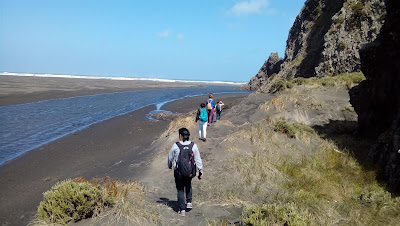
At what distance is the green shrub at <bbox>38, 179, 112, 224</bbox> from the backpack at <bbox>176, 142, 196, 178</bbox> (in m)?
1.89

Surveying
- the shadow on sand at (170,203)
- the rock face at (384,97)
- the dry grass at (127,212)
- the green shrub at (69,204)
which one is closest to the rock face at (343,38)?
the rock face at (384,97)

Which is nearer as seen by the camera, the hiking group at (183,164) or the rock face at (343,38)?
the hiking group at (183,164)

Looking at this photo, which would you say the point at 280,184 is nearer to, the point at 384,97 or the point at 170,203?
the point at 170,203

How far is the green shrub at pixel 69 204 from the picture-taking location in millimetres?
6133

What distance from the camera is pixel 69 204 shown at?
247 inches

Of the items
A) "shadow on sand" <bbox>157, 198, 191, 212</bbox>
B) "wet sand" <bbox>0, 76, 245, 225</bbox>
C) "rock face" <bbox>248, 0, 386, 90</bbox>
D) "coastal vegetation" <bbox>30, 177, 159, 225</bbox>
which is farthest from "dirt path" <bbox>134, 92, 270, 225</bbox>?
"rock face" <bbox>248, 0, 386, 90</bbox>

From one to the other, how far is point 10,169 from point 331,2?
167 feet

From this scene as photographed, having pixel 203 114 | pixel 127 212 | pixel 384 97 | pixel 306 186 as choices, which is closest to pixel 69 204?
pixel 127 212

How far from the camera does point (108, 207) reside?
6699mm

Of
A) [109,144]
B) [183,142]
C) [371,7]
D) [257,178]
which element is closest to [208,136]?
[257,178]

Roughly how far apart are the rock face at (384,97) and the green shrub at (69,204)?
29.5ft

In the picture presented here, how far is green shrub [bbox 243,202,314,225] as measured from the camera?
5.56m

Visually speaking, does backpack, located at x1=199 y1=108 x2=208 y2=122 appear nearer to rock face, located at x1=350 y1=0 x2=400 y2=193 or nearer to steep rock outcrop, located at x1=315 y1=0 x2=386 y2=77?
rock face, located at x1=350 y1=0 x2=400 y2=193

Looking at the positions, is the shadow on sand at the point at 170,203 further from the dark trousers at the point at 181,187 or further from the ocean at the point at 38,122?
the ocean at the point at 38,122
